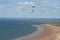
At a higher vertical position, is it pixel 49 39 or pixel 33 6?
pixel 33 6

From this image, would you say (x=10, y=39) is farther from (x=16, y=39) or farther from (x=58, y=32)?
(x=58, y=32)

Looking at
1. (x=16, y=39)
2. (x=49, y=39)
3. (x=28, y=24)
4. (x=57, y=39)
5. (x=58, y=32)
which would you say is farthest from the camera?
(x=28, y=24)

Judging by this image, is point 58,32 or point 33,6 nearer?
point 33,6

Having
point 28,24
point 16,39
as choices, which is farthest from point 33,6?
point 28,24

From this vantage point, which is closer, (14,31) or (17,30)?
(14,31)

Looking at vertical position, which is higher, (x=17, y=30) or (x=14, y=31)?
(x=14, y=31)

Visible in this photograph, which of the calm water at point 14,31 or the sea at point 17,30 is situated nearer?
the calm water at point 14,31

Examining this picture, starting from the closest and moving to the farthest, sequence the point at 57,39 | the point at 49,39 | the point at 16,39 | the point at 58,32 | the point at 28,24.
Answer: the point at 57,39
the point at 49,39
the point at 58,32
the point at 16,39
the point at 28,24

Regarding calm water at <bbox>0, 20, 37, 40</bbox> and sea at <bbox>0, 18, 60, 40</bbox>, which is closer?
calm water at <bbox>0, 20, 37, 40</bbox>

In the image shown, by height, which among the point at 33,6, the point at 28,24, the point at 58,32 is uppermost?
the point at 33,6
